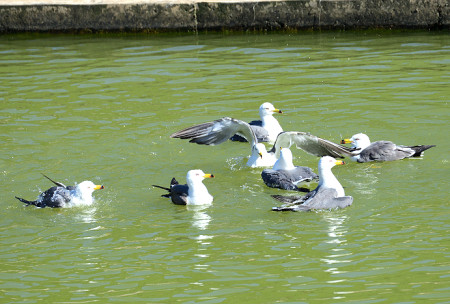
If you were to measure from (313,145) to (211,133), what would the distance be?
146 centimetres

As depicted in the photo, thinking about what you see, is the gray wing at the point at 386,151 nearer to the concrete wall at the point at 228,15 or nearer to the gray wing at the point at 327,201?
the gray wing at the point at 327,201

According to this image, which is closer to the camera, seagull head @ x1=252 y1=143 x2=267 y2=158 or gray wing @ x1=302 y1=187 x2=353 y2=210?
gray wing @ x1=302 y1=187 x2=353 y2=210

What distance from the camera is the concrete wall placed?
17.3 metres

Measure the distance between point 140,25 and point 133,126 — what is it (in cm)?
630

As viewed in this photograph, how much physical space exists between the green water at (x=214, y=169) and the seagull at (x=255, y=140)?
25cm

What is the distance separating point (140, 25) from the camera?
1847cm

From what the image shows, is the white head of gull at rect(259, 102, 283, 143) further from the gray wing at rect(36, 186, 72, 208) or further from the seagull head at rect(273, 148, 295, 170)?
the gray wing at rect(36, 186, 72, 208)

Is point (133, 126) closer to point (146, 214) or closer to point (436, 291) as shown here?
point (146, 214)

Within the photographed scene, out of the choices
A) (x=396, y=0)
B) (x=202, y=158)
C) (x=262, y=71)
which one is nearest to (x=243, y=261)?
(x=202, y=158)

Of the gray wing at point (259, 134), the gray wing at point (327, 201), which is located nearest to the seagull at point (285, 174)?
the gray wing at point (327, 201)

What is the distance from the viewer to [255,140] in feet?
37.5

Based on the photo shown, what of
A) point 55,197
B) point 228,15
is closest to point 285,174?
point 55,197

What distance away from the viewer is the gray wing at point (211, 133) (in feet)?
37.3

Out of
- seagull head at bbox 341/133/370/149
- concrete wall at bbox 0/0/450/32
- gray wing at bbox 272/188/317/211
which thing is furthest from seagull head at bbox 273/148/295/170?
concrete wall at bbox 0/0/450/32
